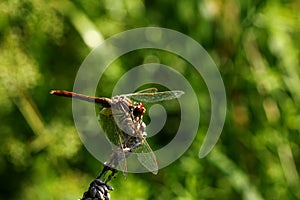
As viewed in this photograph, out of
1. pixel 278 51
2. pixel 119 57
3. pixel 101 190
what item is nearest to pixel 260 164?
pixel 278 51

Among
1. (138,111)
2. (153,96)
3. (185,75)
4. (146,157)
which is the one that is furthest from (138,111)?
(185,75)

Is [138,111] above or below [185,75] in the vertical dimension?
above

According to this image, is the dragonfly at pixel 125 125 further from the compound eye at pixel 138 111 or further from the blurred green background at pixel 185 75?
the blurred green background at pixel 185 75

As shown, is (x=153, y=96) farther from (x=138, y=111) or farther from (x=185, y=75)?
(x=185, y=75)

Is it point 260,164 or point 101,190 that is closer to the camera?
point 101,190

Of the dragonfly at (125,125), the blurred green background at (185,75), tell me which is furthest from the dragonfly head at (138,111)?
the blurred green background at (185,75)

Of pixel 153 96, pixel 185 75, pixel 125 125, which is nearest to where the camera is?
pixel 125 125

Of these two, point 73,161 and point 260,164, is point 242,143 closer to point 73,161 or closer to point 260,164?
point 260,164
